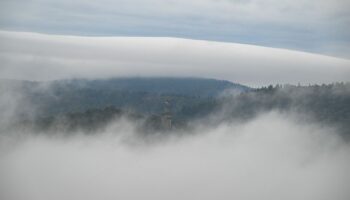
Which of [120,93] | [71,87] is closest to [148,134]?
[120,93]

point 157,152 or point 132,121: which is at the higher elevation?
point 132,121

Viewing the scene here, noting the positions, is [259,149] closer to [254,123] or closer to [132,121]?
[254,123]

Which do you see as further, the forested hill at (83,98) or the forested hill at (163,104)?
the forested hill at (83,98)

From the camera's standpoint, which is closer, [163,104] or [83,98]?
[163,104]

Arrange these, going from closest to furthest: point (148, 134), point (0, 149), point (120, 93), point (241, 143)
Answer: point (0, 149) → point (148, 134) → point (241, 143) → point (120, 93)

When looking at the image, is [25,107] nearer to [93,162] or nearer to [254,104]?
[93,162]

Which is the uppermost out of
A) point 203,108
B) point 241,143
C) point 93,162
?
point 203,108

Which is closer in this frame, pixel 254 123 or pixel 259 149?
pixel 254 123

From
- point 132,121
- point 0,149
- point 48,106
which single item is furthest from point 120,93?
point 0,149

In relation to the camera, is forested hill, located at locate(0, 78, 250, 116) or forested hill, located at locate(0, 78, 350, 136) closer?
forested hill, located at locate(0, 78, 350, 136)

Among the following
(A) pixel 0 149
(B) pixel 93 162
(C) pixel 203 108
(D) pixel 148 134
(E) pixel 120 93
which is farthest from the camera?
(E) pixel 120 93
